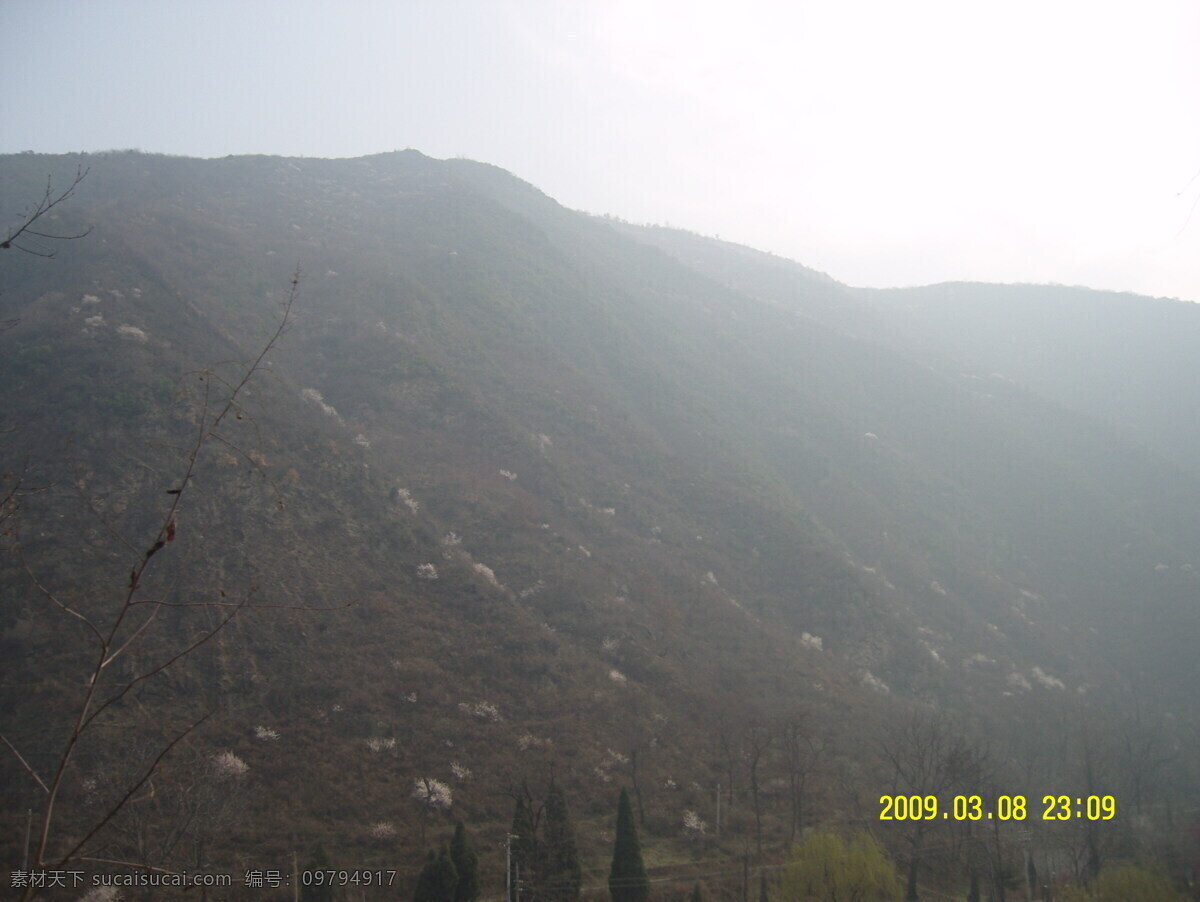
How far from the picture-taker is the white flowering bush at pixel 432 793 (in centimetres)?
2270

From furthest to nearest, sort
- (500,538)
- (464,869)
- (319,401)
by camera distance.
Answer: (319,401), (500,538), (464,869)

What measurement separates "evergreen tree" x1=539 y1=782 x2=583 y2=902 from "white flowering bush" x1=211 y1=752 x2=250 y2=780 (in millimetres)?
9481

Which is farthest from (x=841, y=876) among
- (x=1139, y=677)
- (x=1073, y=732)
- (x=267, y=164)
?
(x=267, y=164)

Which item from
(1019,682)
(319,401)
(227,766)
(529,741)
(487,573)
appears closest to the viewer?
(227,766)

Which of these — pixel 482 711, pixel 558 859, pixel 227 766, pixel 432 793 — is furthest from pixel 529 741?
pixel 227 766

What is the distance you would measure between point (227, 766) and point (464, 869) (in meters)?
8.61

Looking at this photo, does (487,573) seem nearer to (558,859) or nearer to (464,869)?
(558,859)

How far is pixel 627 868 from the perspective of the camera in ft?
64.4

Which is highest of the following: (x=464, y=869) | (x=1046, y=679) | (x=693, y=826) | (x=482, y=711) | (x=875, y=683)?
(x=482, y=711)

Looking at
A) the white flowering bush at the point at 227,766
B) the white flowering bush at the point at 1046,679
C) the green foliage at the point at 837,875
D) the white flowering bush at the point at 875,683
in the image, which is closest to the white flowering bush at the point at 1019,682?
the white flowering bush at the point at 1046,679

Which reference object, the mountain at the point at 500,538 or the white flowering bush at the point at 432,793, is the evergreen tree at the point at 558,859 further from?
the white flowering bush at the point at 432,793
